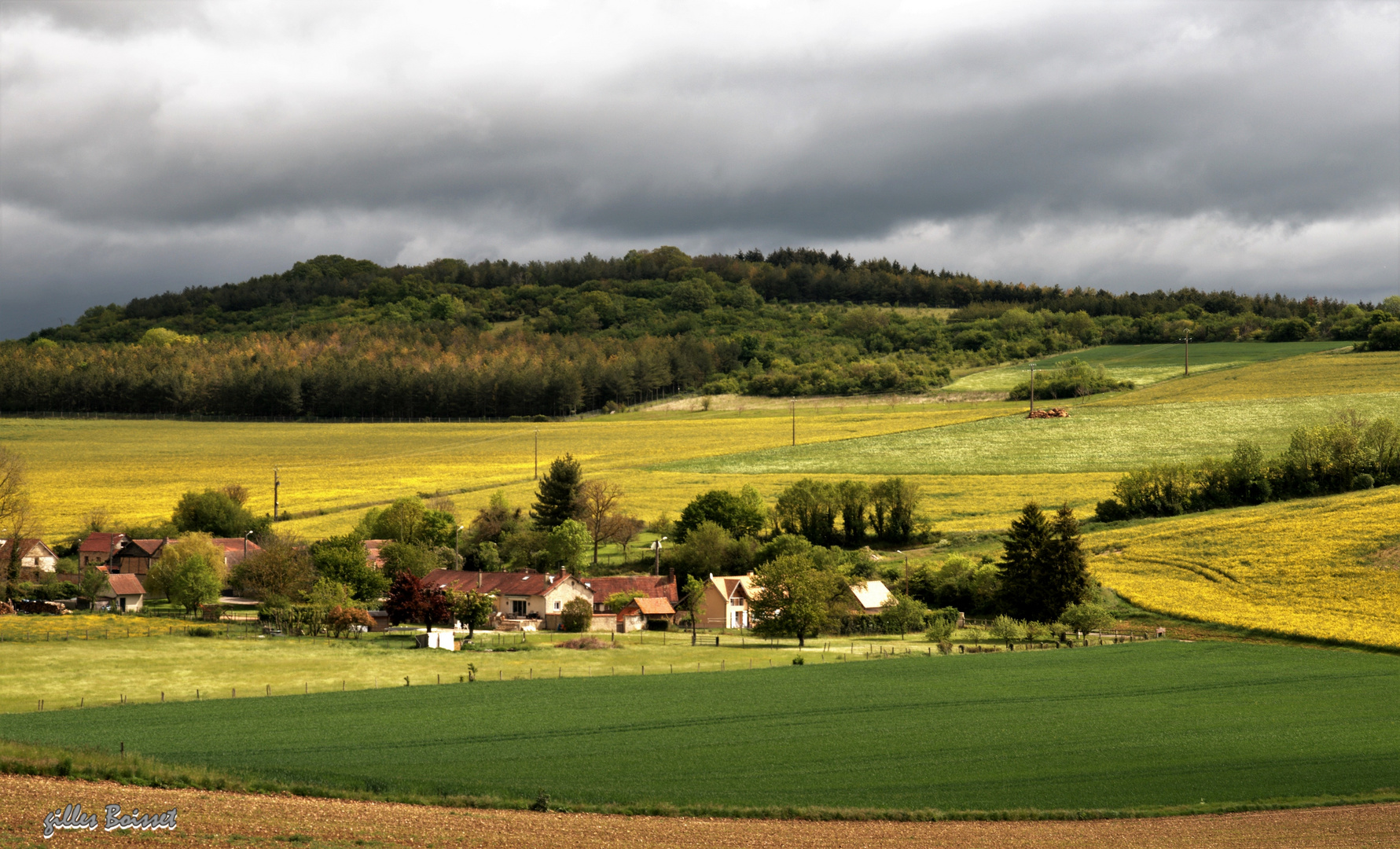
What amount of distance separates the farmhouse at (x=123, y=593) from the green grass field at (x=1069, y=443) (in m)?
49.7

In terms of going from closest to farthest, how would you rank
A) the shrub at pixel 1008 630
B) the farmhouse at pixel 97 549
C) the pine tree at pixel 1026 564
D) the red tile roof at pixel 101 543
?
1. the shrub at pixel 1008 630
2. the pine tree at pixel 1026 564
3. the farmhouse at pixel 97 549
4. the red tile roof at pixel 101 543

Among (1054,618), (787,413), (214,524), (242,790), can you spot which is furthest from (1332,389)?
(242,790)

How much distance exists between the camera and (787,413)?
161 metres

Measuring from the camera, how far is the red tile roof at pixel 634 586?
73562mm

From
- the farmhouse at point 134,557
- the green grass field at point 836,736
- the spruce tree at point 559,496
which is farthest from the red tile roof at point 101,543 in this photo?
the green grass field at point 836,736

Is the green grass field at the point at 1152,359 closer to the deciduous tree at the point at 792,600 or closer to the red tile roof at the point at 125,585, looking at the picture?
the deciduous tree at the point at 792,600

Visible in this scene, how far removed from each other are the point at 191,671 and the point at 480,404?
5195 inches

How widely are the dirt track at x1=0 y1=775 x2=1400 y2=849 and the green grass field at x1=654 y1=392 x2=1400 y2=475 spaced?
75.5 meters

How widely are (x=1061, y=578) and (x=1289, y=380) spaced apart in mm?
83166

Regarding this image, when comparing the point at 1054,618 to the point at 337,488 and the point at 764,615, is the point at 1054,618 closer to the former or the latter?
the point at 764,615

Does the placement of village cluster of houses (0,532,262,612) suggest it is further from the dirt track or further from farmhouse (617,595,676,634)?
the dirt track

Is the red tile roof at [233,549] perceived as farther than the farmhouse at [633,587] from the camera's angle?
Yes

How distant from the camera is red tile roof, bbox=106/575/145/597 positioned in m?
71.4

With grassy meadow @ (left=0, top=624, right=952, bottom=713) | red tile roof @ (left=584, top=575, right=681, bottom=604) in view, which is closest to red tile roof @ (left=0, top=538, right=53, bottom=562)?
grassy meadow @ (left=0, top=624, right=952, bottom=713)
